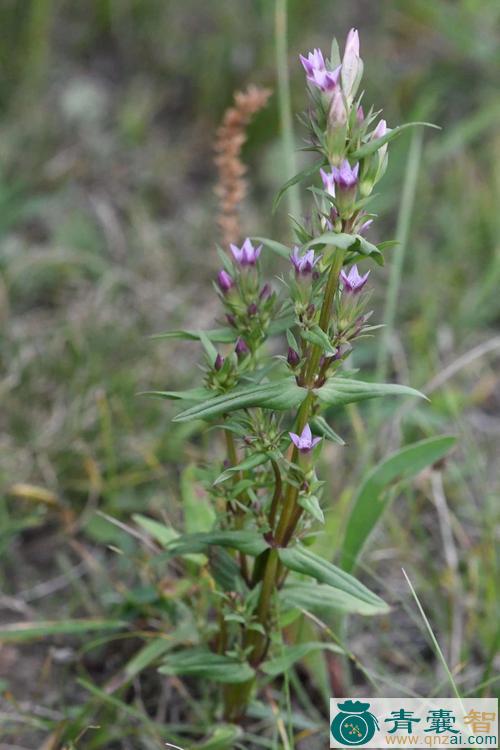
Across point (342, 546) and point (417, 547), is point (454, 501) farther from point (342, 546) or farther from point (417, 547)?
point (342, 546)

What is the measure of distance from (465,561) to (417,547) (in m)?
0.11

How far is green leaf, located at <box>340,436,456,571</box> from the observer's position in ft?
5.74

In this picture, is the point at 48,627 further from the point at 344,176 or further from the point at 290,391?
the point at 344,176

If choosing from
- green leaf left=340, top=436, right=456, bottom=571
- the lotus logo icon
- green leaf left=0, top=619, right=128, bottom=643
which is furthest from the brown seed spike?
the lotus logo icon

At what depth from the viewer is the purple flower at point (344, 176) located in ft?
4.11

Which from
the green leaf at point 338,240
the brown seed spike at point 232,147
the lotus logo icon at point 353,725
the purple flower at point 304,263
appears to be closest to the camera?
the green leaf at point 338,240

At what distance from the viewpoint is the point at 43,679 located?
187 cm

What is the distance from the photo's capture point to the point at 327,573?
1416 millimetres

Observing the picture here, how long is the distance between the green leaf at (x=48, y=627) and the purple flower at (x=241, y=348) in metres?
0.65

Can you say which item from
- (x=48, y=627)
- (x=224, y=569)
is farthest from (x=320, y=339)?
(x=48, y=627)

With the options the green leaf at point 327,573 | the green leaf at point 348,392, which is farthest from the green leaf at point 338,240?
the green leaf at point 327,573

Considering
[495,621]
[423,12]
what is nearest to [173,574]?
[495,621]

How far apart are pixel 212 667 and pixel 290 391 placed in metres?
0.55

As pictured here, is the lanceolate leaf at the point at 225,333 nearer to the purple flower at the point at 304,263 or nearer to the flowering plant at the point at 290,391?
Answer: the flowering plant at the point at 290,391
